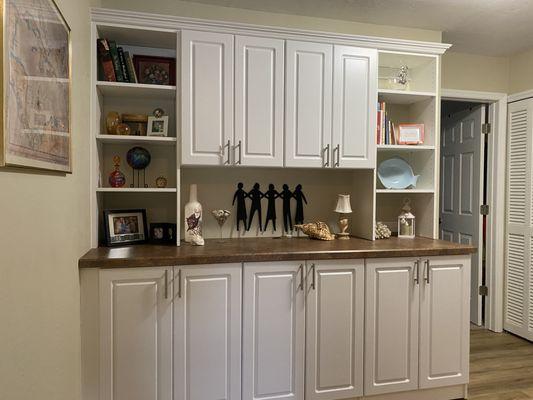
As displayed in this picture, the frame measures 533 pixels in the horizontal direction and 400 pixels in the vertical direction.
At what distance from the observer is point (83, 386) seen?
1864 millimetres

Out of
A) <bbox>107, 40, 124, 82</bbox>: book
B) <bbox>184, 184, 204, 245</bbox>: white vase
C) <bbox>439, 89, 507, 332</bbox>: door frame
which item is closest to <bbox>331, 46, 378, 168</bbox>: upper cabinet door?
<bbox>184, 184, 204, 245</bbox>: white vase

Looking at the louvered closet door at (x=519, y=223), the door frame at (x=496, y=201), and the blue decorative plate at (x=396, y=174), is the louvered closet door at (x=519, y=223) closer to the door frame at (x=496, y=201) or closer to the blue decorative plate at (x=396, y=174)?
the door frame at (x=496, y=201)

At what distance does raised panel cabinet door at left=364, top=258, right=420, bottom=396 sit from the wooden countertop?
0.33 ft

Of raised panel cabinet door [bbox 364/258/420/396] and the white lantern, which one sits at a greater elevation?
the white lantern

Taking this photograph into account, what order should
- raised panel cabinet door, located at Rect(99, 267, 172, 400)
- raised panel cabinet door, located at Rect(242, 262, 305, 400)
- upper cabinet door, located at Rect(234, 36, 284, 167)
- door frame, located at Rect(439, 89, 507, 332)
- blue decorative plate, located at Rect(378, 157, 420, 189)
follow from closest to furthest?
raised panel cabinet door, located at Rect(99, 267, 172, 400) → raised panel cabinet door, located at Rect(242, 262, 305, 400) → upper cabinet door, located at Rect(234, 36, 284, 167) → blue decorative plate, located at Rect(378, 157, 420, 189) → door frame, located at Rect(439, 89, 507, 332)

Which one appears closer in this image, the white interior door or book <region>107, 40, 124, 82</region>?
book <region>107, 40, 124, 82</region>

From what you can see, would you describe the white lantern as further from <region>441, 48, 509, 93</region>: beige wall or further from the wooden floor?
<region>441, 48, 509, 93</region>: beige wall

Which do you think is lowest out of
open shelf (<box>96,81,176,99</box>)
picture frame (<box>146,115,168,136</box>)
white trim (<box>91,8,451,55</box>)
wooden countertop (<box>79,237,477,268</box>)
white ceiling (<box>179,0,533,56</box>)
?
wooden countertop (<box>79,237,477,268</box>)

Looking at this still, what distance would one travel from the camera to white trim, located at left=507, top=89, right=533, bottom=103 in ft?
10.5

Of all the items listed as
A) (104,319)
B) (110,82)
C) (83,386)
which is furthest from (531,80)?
(83,386)

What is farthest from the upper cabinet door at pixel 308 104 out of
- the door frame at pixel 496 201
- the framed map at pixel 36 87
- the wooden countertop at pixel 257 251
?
the door frame at pixel 496 201

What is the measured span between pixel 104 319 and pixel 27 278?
85 cm

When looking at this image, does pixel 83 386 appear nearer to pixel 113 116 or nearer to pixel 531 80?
pixel 113 116

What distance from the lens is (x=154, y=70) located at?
242 cm
